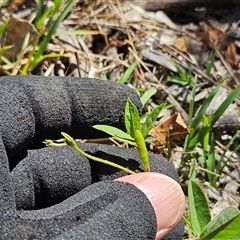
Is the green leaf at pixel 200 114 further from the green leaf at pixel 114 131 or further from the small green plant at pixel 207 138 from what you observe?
the green leaf at pixel 114 131

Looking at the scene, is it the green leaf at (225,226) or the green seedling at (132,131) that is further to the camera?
the green seedling at (132,131)

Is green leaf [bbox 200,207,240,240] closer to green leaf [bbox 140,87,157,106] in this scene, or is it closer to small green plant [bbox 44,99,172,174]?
small green plant [bbox 44,99,172,174]

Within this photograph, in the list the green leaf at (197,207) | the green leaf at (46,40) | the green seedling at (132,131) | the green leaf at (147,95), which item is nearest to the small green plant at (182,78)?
the green leaf at (147,95)

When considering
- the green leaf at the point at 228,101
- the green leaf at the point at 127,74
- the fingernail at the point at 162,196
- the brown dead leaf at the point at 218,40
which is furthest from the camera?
the brown dead leaf at the point at 218,40

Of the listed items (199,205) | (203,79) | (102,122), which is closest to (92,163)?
(102,122)

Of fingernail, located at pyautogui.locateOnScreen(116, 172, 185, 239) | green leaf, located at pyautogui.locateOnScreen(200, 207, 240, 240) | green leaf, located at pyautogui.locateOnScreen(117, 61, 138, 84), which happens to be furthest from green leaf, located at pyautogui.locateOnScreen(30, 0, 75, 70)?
green leaf, located at pyautogui.locateOnScreen(200, 207, 240, 240)

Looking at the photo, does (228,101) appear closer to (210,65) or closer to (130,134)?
(210,65)
